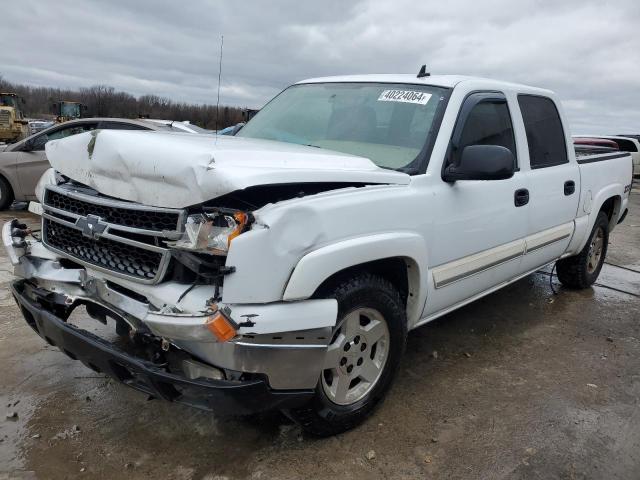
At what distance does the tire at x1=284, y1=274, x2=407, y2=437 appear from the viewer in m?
2.66

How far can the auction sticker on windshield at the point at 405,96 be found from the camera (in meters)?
3.51

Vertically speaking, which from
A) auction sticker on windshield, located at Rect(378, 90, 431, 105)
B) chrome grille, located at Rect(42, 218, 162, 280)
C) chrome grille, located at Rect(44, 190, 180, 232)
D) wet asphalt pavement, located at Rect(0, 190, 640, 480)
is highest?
auction sticker on windshield, located at Rect(378, 90, 431, 105)

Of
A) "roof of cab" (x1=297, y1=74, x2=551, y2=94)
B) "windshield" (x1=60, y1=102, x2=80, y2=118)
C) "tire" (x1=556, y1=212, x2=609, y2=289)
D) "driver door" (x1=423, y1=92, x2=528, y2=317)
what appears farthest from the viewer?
"windshield" (x1=60, y1=102, x2=80, y2=118)

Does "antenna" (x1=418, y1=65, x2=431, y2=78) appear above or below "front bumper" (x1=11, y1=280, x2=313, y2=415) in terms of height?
above

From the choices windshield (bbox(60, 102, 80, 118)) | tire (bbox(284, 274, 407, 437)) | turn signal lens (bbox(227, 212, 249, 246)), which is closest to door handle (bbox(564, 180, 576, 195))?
tire (bbox(284, 274, 407, 437))

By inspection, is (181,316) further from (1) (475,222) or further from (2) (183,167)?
(1) (475,222)

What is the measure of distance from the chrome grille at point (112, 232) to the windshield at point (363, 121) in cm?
143

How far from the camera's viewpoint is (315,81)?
4.33m

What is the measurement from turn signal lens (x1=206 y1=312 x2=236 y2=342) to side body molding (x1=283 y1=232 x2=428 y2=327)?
0.94 feet

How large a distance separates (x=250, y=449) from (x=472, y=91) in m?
2.61

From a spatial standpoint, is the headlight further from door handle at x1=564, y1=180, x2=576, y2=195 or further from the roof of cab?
door handle at x1=564, y1=180, x2=576, y2=195

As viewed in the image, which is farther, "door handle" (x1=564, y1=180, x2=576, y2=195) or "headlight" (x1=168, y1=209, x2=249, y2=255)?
"door handle" (x1=564, y1=180, x2=576, y2=195)

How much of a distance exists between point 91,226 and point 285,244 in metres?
1.00

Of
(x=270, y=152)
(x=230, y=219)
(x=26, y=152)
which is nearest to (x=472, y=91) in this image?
(x=270, y=152)
